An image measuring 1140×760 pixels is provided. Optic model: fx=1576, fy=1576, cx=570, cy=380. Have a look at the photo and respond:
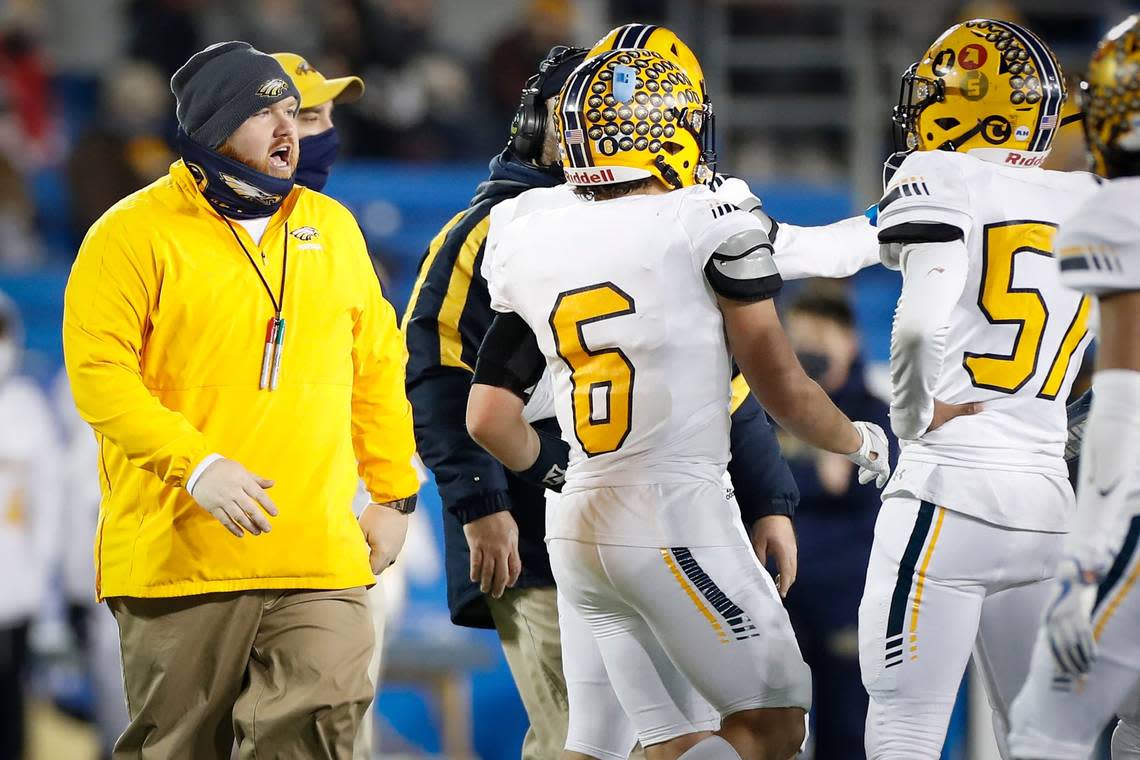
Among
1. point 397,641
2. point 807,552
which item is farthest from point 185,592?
point 397,641

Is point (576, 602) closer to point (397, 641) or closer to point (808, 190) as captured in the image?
point (397, 641)

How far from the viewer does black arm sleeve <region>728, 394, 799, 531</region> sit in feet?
12.1

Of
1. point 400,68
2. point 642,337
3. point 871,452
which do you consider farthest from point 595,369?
point 400,68

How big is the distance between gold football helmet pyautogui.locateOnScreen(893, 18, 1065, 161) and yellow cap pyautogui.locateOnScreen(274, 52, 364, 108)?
169cm

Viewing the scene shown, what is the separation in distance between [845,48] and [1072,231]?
9209mm

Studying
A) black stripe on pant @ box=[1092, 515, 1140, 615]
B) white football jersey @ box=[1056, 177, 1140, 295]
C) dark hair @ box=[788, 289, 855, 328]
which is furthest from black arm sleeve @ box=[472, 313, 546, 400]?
dark hair @ box=[788, 289, 855, 328]

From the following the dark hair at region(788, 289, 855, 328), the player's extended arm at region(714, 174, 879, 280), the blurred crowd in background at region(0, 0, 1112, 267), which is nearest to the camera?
the player's extended arm at region(714, 174, 879, 280)

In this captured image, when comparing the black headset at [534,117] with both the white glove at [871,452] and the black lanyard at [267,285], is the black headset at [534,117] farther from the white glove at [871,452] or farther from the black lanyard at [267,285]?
the white glove at [871,452]

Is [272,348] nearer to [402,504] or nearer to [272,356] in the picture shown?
[272,356]

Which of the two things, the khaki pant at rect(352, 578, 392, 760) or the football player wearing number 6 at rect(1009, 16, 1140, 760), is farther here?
the khaki pant at rect(352, 578, 392, 760)

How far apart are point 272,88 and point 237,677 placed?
4.27 ft

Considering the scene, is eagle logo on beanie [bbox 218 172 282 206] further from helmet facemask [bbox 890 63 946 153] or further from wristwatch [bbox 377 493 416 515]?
helmet facemask [bbox 890 63 946 153]

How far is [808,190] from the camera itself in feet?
32.2

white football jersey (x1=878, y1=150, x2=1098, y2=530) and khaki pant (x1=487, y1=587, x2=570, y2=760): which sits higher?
white football jersey (x1=878, y1=150, x2=1098, y2=530)
